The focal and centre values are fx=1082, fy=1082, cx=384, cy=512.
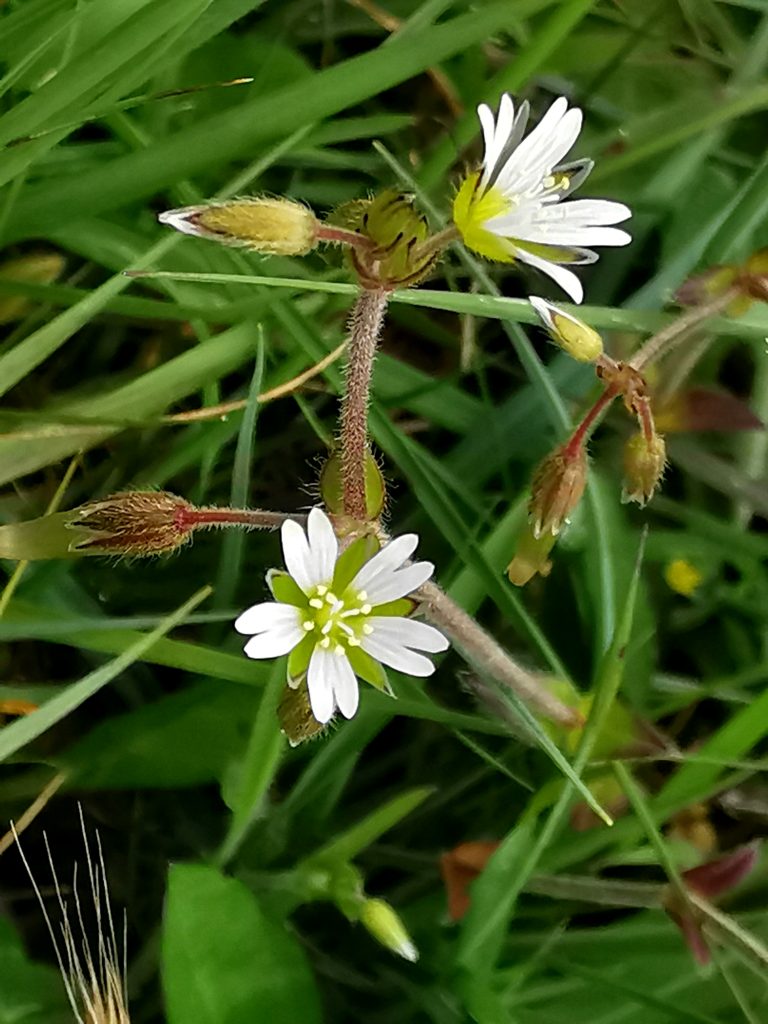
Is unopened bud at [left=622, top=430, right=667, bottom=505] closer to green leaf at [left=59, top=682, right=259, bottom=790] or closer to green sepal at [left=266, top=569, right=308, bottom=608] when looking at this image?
green sepal at [left=266, top=569, right=308, bottom=608]

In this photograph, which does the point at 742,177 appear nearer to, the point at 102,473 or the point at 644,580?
the point at 644,580

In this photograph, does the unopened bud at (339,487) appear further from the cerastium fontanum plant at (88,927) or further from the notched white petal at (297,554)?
the cerastium fontanum plant at (88,927)

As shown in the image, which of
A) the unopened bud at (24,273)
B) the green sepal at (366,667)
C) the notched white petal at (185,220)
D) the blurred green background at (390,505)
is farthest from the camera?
the unopened bud at (24,273)

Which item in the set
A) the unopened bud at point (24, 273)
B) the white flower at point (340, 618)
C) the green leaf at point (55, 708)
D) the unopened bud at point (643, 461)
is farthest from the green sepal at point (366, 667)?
the unopened bud at point (24, 273)

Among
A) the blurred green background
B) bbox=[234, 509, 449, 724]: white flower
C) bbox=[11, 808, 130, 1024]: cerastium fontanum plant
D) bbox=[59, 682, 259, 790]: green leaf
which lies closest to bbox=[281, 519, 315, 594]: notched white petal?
bbox=[234, 509, 449, 724]: white flower

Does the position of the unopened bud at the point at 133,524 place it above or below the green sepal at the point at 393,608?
above

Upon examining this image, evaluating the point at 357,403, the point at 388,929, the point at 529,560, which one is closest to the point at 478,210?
the point at 357,403

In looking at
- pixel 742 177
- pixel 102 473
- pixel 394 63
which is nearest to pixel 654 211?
pixel 742 177
